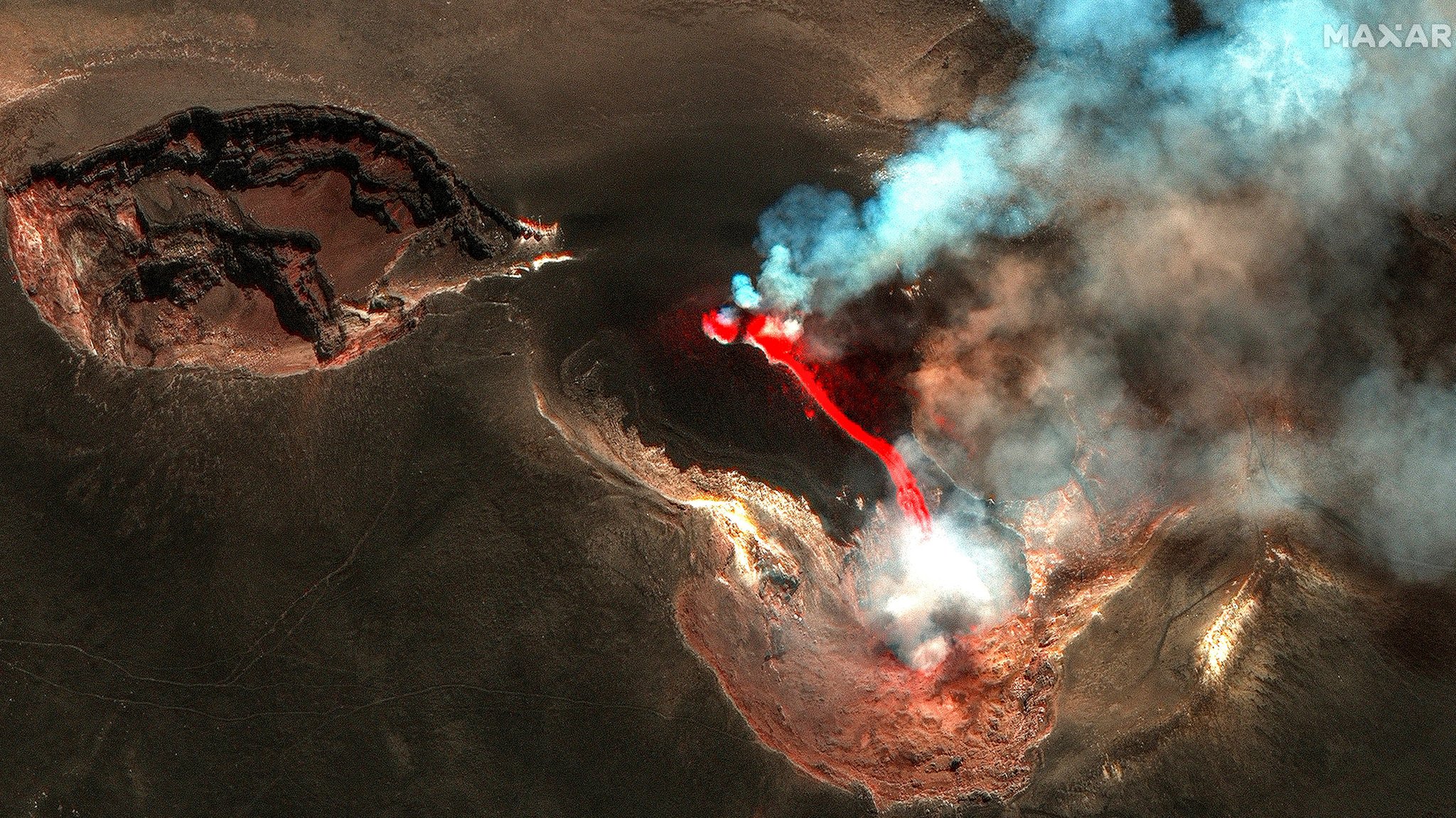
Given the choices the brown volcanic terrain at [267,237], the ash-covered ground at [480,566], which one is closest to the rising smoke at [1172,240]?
the ash-covered ground at [480,566]

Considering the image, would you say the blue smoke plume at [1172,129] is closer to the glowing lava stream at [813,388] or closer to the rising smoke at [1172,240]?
the rising smoke at [1172,240]

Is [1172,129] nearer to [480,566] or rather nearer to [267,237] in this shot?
[480,566]

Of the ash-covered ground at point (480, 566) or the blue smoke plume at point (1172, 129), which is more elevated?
the blue smoke plume at point (1172, 129)

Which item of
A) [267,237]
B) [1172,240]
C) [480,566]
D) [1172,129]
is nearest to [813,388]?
[480,566]

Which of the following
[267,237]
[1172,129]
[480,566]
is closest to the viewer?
[480,566]

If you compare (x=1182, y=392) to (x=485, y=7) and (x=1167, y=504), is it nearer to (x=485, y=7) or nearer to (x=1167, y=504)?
(x=1167, y=504)

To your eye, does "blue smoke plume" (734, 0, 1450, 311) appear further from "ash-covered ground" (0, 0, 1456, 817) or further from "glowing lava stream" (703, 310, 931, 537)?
"ash-covered ground" (0, 0, 1456, 817)

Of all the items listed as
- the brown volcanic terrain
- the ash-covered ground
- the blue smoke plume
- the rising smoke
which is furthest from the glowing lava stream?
the brown volcanic terrain
